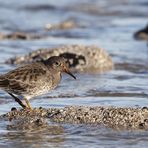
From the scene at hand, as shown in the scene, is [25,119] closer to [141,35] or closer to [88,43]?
[88,43]

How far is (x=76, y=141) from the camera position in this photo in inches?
287

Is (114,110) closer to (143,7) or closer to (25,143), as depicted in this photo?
(25,143)

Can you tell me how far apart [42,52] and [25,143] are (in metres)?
5.90

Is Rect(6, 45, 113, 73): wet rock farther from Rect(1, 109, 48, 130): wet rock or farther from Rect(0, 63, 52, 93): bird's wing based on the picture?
Rect(1, 109, 48, 130): wet rock

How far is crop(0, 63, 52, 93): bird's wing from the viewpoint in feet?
27.9

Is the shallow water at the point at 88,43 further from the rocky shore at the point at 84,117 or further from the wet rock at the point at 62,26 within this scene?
the wet rock at the point at 62,26

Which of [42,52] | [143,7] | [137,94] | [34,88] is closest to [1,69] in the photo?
[42,52]

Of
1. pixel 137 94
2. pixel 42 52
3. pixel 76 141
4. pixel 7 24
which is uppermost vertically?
pixel 7 24

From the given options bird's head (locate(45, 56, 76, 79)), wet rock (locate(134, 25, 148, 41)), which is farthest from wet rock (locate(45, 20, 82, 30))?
bird's head (locate(45, 56, 76, 79))

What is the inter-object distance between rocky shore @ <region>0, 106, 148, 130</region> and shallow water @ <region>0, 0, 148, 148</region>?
16 centimetres

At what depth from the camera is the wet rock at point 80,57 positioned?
41.8ft

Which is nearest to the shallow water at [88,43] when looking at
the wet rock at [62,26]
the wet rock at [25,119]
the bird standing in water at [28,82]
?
the wet rock at [25,119]

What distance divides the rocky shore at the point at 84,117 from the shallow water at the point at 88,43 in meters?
0.16

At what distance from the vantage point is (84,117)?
8031 millimetres
